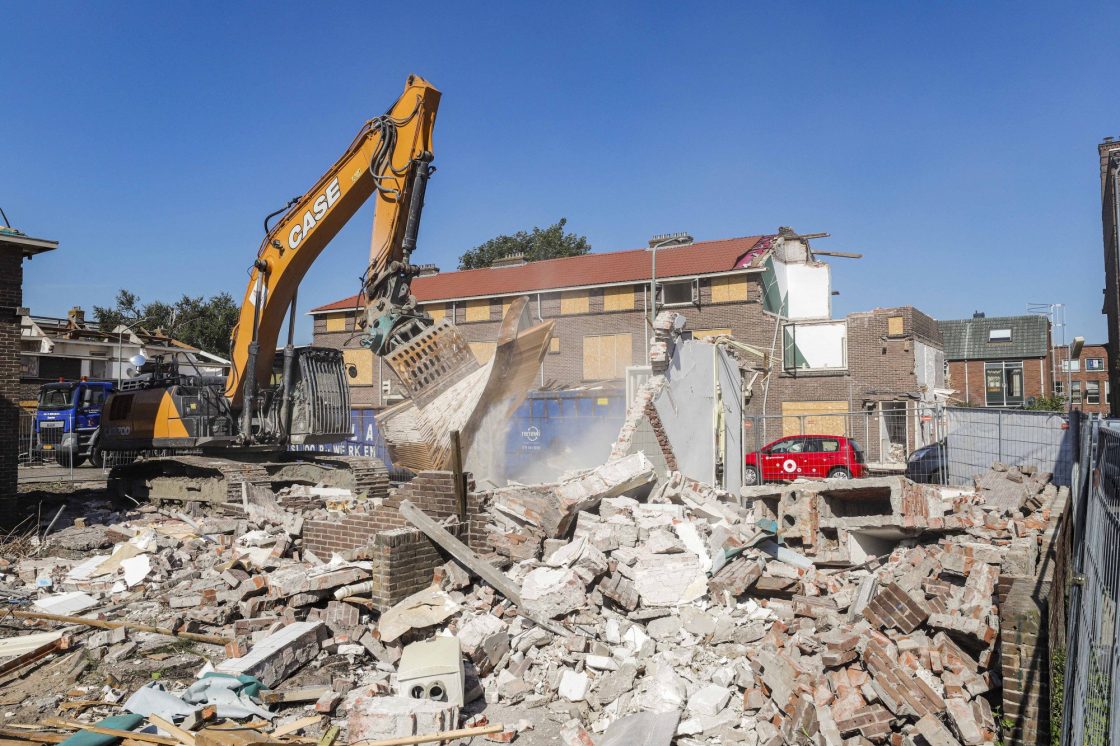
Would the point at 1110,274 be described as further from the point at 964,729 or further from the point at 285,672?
the point at 285,672

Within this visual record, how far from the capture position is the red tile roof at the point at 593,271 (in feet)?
97.9

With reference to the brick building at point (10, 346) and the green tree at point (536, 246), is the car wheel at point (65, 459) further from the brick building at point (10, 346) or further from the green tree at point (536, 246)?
the green tree at point (536, 246)

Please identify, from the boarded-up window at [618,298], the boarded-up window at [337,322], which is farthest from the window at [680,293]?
the boarded-up window at [337,322]

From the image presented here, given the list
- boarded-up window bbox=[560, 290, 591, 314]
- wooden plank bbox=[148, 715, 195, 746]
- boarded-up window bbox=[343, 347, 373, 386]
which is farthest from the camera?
boarded-up window bbox=[343, 347, 373, 386]

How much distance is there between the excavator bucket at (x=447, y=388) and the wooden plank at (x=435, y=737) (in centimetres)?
470

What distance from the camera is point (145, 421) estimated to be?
1374cm

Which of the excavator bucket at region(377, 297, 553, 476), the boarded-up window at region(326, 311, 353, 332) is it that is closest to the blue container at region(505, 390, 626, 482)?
the excavator bucket at region(377, 297, 553, 476)

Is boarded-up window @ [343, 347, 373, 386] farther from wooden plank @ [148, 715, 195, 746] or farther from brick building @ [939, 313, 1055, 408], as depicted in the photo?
brick building @ [939, 313, 1055, 408]

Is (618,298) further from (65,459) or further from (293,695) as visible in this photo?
(293,695)

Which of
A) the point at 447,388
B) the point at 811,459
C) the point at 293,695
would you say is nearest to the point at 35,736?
the point at 293,695

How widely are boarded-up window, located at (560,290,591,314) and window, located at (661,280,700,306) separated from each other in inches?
127

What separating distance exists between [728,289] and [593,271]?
625 centimetres

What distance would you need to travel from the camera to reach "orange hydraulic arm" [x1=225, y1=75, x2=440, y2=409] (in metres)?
10.4

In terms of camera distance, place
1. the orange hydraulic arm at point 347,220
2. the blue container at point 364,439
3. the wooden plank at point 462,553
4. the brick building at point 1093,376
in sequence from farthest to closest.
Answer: the brick building at point 1093,376 < the blue container at point 364,439 < the orange hydraulic arm at point 347,220 < the wooden plank at point 462,553
